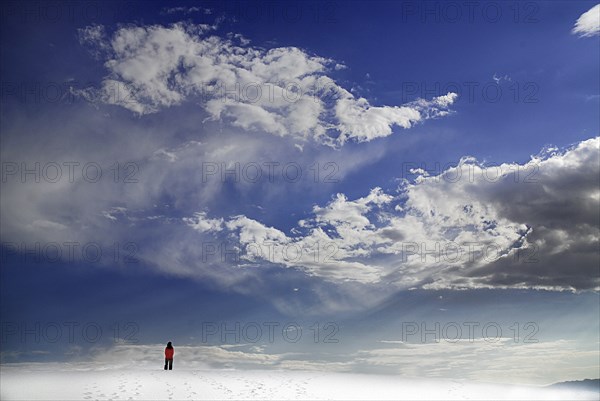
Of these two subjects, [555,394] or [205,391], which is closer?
[205,391]

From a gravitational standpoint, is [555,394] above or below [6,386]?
below

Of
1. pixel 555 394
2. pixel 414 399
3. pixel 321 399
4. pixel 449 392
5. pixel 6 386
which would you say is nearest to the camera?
pixel 6 386

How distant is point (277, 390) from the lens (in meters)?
40.2

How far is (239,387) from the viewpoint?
40.4 m

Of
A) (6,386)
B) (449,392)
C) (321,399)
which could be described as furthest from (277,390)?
(6,386)

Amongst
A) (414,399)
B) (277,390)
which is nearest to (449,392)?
(414,399)

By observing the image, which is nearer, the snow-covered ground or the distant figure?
the snow-covered ground

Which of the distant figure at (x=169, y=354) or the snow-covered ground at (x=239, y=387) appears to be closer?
the snow-covered ground at (x=239, y=387)

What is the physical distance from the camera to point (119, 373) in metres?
42.0

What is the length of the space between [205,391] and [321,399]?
8413 millimetres

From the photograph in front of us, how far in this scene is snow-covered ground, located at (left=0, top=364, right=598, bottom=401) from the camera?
3491cm

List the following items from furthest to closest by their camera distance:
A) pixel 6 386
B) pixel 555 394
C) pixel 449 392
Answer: pixel 555 394, pixel 449 392, pixel 6 386

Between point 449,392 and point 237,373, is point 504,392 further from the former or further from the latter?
point 237,373

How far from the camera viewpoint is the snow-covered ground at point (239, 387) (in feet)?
115
